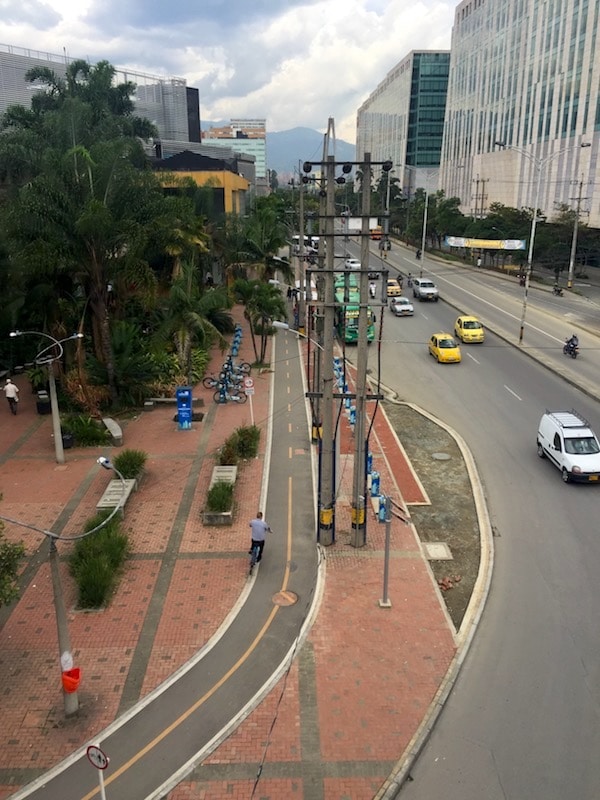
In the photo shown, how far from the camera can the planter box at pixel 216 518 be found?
16.4m

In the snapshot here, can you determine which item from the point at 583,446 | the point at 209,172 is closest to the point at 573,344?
→ the point at 583,446

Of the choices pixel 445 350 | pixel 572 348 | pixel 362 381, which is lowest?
pixel 445 350

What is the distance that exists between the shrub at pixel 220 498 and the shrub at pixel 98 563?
2.40 meters

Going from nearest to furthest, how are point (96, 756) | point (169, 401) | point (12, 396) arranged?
point (96, 756), point (12, 396), point (169, 401)

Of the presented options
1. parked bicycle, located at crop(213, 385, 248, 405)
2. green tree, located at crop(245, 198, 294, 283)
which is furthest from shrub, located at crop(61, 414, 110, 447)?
green tree, located at crop(245, 198, 294, 283)

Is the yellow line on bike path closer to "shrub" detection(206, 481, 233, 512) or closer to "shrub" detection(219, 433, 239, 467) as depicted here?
"shrub" detection(206, 481, 233, 512)

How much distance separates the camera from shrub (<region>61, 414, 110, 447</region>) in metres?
22.1

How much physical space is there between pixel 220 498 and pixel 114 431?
7.27 metres

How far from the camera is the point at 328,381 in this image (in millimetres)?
14438

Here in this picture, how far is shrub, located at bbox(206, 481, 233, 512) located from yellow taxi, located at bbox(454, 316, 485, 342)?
23568 millimetres

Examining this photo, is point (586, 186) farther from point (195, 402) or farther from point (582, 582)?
point (582, 582)

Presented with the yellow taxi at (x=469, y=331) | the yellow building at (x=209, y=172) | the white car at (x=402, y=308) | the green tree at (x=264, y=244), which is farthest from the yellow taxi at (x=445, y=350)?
the yellow building at (x=209, y=172)

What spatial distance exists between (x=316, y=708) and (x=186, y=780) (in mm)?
2388

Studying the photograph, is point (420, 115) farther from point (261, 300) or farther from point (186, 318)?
point (186, 318)
